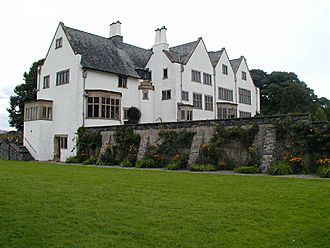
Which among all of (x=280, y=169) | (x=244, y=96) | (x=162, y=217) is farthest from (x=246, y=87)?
(x=162, y=217)

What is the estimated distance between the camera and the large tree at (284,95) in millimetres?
54875

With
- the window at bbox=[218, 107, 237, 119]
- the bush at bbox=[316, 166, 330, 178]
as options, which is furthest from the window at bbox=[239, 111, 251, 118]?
the bush at bbox=[316, 166, 330, 178]

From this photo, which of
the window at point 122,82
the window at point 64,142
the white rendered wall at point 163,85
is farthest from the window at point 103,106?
the white rendered wall at point 163,85

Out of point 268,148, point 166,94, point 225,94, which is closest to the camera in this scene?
point 268,148

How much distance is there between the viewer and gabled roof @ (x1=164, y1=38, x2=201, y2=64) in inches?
1465

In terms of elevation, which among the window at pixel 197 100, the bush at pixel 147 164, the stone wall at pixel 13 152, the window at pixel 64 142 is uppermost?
the window at pixel 197 100

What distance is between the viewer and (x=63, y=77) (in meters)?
33.0

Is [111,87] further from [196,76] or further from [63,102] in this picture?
[196,76]

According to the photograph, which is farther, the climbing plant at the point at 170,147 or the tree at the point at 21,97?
the tree at the point at 21,97

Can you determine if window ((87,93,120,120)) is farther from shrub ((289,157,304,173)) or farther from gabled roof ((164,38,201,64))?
shrub ((289,157,304,173))

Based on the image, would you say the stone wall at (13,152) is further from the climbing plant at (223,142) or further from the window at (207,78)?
the window at (207,78)

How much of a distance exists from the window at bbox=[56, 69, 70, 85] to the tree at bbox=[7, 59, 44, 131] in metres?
14.1

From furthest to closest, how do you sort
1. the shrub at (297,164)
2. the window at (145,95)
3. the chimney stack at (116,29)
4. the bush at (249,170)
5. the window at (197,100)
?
the chimney stack at (116,29) → the window at (197,100) → the window at (145,95) → the bush at (249,170) → the shrub at (297,164)

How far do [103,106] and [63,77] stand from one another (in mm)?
4906
